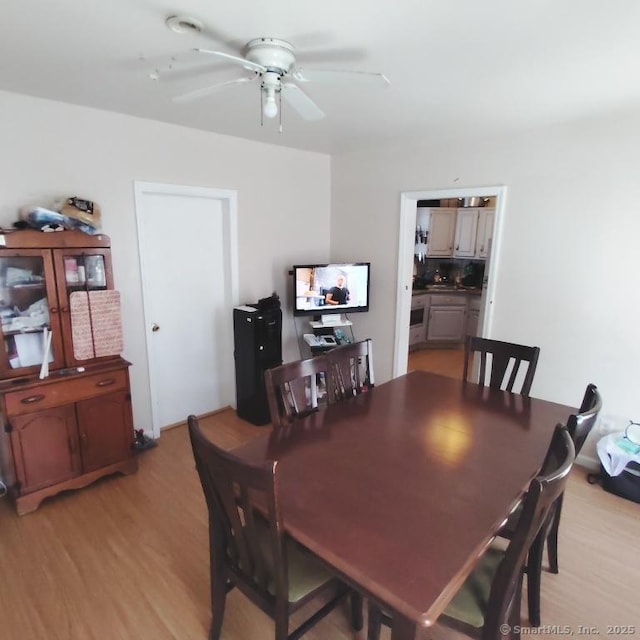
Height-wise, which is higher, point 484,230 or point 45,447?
point 484,230

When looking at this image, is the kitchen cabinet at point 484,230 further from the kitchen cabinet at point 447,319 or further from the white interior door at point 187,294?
the white interior door at point 187,294

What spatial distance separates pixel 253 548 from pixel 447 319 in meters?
4.97

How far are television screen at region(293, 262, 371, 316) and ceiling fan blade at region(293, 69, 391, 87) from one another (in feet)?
7.12

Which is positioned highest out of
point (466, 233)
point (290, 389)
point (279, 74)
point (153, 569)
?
point (279, 74)

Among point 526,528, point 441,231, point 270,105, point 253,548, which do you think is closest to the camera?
point 526,528

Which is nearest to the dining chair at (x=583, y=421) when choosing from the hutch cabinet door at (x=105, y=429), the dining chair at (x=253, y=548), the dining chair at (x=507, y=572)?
the dining chair at (x=507, y=572)

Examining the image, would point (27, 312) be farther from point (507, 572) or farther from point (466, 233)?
point (466, 233)

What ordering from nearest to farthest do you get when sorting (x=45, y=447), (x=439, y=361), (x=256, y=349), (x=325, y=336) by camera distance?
(x=45, y=447) < (x=256, y=349) < (x=325, y=336) < (x=439, y=361)

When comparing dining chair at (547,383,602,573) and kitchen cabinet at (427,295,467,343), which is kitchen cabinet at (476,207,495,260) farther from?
dining chair at (547,383,602,573)

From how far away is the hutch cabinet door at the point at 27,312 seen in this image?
2.38 metres

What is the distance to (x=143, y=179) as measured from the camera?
9.88 feet

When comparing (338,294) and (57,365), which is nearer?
(57,365)

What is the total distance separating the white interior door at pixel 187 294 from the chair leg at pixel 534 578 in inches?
110

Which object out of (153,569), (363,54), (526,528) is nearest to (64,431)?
(153,569)
